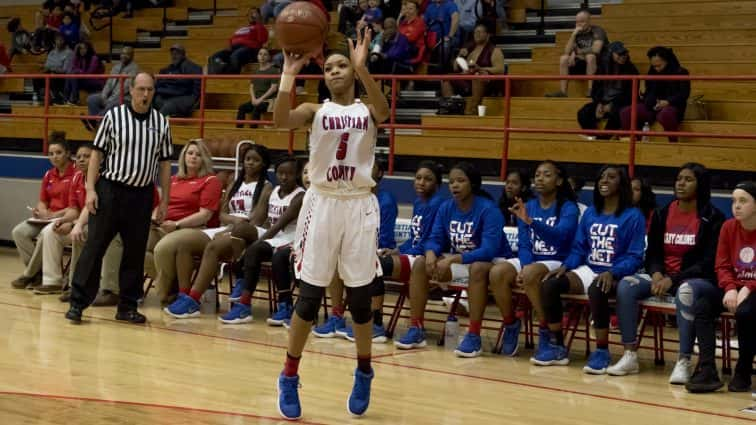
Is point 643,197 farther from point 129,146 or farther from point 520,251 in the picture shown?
point 129,146

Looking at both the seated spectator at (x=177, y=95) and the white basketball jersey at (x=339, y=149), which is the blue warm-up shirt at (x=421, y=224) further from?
the seated spectator at (x=177, y=95)

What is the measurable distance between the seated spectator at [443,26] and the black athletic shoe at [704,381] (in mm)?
6758

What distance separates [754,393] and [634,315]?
95 centimetres

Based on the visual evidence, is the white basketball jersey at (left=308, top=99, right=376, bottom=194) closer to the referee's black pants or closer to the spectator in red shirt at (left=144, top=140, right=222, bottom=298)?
the referee's black pants

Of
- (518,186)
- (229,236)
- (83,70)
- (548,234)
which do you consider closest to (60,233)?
(229,236)

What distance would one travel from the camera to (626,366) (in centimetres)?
732

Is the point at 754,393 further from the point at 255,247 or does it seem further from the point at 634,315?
the point at 255,247

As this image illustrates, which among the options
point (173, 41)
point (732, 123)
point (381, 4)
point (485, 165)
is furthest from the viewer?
point (173, 41)

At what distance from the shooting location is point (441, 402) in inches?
247

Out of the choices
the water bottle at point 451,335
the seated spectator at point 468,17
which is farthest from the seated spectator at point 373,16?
the water bottle at point 451,335

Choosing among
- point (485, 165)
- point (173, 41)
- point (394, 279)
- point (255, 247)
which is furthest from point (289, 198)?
point (173, 41)

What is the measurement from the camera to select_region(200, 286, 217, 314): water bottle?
9.38m

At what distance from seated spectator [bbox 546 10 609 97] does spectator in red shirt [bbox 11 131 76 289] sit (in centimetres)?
486

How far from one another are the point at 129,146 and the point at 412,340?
7.89ft
